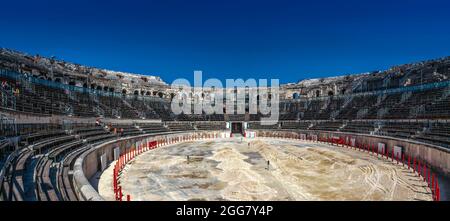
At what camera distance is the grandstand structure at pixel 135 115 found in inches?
449

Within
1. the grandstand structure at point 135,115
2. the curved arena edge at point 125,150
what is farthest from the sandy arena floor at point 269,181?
the grandstand structure at point 135,115

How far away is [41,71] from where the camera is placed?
3456 centimetres

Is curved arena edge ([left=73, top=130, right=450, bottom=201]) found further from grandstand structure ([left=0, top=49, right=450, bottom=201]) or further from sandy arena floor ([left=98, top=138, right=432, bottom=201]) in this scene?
sandy arena floor ([left=98, top=138, right=432, bottom=201])

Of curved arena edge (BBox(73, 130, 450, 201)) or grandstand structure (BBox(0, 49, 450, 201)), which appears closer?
curved arena edge (BBox(73, 130, 450, 201))

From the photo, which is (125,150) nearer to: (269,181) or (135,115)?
(269,181)

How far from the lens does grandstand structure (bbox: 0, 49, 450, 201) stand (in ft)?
37.4

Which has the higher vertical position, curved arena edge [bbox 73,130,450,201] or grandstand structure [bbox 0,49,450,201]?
grandstand structure [bbox 0,49,450,201]

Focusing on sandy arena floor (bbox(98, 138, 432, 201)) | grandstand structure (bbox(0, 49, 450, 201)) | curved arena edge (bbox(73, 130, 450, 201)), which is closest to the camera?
curved arena edge (bbox(73, 130, 450, 201))

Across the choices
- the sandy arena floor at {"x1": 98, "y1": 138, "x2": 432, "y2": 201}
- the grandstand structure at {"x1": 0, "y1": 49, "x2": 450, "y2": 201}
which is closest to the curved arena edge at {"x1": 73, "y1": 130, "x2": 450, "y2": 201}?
the grandstand structure at {"x1": 0, "y1": 49, "x2": 450, "y2": 201}

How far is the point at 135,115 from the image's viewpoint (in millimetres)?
43562

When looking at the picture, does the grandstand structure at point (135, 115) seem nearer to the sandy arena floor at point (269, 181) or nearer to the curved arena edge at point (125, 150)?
the curved arena edge at point (125, 150)

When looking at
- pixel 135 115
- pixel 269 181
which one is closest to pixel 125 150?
pixel 269 181
